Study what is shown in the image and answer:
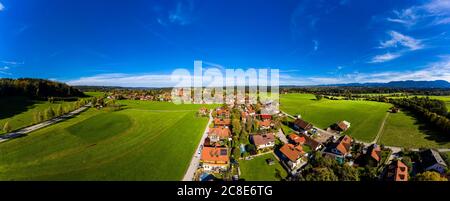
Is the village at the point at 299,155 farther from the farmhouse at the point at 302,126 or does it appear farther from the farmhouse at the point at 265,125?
the farmhouse at the point at 265,125

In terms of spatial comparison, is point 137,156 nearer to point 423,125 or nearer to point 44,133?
point 44,133

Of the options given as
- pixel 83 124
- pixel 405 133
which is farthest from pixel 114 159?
pixel 405 133

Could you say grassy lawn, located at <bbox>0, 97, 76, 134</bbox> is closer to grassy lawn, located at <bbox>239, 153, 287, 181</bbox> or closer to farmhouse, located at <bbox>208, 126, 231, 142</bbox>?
farmhouse, located at <bbox>208, 126, 231, 142</bbox>

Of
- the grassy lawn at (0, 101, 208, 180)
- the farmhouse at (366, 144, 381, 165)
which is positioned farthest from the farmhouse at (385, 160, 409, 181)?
the grassy lawn at (0, 101, 208, 180)

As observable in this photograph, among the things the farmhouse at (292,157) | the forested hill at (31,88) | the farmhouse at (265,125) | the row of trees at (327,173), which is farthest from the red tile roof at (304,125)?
the forested hill at (31,88)
